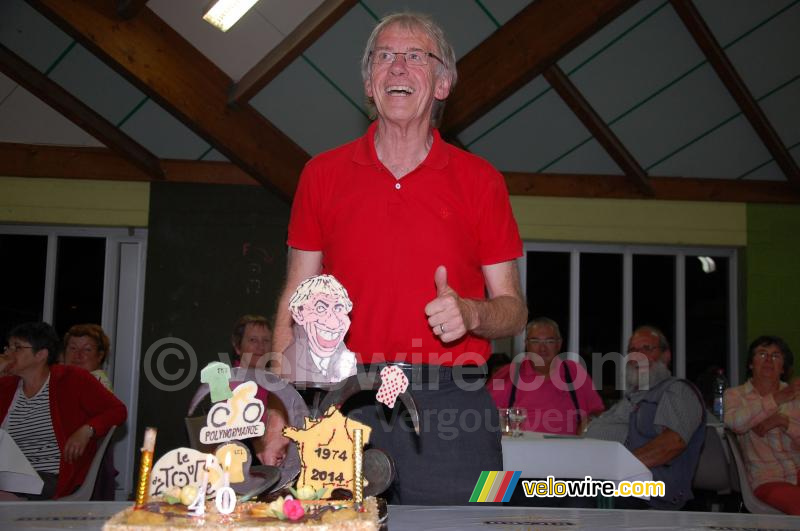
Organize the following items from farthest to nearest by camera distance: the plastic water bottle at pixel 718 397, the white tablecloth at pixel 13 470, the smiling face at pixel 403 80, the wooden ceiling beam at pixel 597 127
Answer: the wooden ceiling beam at pixel 597 127 → the plastic water bottle at pixel 718 397 → the white tablecloth at pixel 13 470 → the smiling face at pixel 403 80

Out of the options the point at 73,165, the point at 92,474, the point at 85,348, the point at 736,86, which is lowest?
the point at 92,474

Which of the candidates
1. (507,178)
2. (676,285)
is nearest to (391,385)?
(507,178)

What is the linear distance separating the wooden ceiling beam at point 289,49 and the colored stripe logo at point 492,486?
4.08 meters

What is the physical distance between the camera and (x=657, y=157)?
7.01 metres

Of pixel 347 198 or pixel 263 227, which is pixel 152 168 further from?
pixel 347 198

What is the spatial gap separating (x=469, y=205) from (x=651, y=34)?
4.79m

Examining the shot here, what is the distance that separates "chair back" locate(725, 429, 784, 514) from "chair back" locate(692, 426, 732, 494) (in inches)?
12.8

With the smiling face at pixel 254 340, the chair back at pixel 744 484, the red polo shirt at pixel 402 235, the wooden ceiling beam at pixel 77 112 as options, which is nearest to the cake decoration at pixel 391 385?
the red polo shirt at pixel 402 235

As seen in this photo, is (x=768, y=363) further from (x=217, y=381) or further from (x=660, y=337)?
(x=217, y=381)

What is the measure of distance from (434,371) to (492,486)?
241mm

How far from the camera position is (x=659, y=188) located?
23.7 feet

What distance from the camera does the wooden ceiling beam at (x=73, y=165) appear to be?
6.88 metres

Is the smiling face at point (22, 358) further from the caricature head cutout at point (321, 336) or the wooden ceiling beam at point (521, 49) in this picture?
the wooden ceiling beam at point (521, 49)

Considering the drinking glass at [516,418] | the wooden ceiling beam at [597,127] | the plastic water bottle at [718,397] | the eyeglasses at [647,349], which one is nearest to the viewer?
the drinking glass at [516,418]
